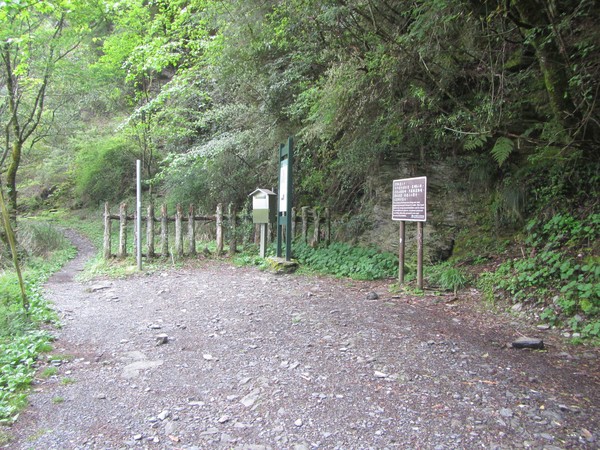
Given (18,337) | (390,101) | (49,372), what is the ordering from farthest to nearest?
(390,101) → (18,337) → (49,372)

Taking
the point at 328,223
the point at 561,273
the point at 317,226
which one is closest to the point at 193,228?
the point at 317,226

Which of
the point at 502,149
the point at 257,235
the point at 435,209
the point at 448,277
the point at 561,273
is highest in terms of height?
the point at 502,149

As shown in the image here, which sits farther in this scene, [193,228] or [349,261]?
[193,228]

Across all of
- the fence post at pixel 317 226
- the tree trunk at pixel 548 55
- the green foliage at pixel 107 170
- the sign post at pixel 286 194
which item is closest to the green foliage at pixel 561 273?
the tree trunk at pixel 548 55

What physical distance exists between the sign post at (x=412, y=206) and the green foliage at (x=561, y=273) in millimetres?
1194

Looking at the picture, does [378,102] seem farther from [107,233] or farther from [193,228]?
[107,233]

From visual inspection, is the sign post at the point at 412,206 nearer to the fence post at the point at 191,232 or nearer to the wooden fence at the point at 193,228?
the wooden fence at the point at 193,228

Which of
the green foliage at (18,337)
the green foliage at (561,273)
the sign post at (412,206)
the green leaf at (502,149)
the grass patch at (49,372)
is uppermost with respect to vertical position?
Result: the green leaf at (502,149)

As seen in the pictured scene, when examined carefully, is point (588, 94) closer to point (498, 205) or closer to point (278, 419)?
point (498, 205)

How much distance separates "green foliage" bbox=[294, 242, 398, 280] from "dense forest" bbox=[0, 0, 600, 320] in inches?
17.1

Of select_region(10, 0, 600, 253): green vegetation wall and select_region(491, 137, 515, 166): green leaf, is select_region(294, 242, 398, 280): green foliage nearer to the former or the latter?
select_region(10, 0, 600, 253): green vegetation wall

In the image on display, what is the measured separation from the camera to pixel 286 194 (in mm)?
8359

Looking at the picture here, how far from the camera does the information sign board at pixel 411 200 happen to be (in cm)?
636

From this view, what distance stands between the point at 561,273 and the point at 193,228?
25.2 feet
